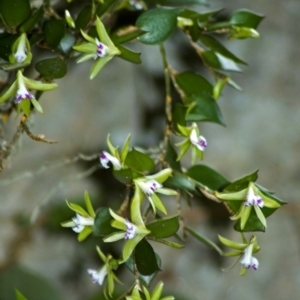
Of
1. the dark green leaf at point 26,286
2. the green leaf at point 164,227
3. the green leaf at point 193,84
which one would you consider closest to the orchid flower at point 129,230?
the green leaf at point 164,227

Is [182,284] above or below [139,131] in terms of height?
below

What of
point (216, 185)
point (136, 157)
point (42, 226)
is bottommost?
point (42, 226)

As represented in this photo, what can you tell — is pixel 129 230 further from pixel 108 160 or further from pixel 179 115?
pixel 179 115

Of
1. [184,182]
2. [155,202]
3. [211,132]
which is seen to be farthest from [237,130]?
[155,202]

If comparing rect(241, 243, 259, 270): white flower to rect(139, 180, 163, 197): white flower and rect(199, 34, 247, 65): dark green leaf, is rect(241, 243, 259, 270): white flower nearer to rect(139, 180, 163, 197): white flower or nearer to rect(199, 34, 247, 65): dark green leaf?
rect(139, 180, 163, 197): white flower

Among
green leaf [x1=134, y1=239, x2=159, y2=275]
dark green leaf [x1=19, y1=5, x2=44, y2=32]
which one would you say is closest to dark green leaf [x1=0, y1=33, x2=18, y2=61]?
dark green leaf [x1=19, y1=5, x2=44, y2=32]

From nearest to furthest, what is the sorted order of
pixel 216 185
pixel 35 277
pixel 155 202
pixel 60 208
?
pixel 155 202 < pixel 216 185 < pixel 35 277 < pixel 60 208

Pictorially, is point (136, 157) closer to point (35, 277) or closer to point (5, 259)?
point (35, 277)

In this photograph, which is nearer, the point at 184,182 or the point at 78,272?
the point at 184,182
